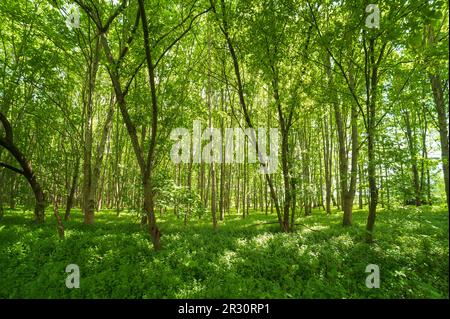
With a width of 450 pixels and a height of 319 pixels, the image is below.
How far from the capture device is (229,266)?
21.4 ft

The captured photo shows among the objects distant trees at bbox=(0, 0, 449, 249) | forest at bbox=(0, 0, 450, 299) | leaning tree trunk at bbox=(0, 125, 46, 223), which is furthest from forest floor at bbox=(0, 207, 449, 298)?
leaning tree trunk at bbox=(0, 125, 46, 223)

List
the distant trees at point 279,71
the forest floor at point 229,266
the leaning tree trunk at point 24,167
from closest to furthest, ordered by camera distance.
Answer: the forest floor at point 229,266, the distant trees at point 279,71, the leaning tree trunk at point 24,167

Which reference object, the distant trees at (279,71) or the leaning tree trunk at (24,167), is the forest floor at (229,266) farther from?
the leaning tree trunk at (24,167)

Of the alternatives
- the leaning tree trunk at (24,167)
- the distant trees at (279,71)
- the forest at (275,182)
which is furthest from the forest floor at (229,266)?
the leaning tree trunk at (24,167)

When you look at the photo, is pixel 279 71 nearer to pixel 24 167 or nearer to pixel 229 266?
pixel 229 266

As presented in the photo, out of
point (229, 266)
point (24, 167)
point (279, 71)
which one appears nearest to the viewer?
point (229, 266)

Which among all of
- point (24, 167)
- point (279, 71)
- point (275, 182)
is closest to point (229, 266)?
point (275, 182)

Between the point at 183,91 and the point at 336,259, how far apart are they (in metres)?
9.59

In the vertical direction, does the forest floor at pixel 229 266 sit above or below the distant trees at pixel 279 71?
below

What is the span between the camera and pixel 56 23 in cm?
929

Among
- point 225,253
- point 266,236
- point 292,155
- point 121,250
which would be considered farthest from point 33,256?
point 292,155

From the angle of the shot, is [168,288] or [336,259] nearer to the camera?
[168,288]

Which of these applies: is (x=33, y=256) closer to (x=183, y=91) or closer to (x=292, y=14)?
(x=183, y=91)

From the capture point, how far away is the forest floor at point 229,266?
5302 mm
